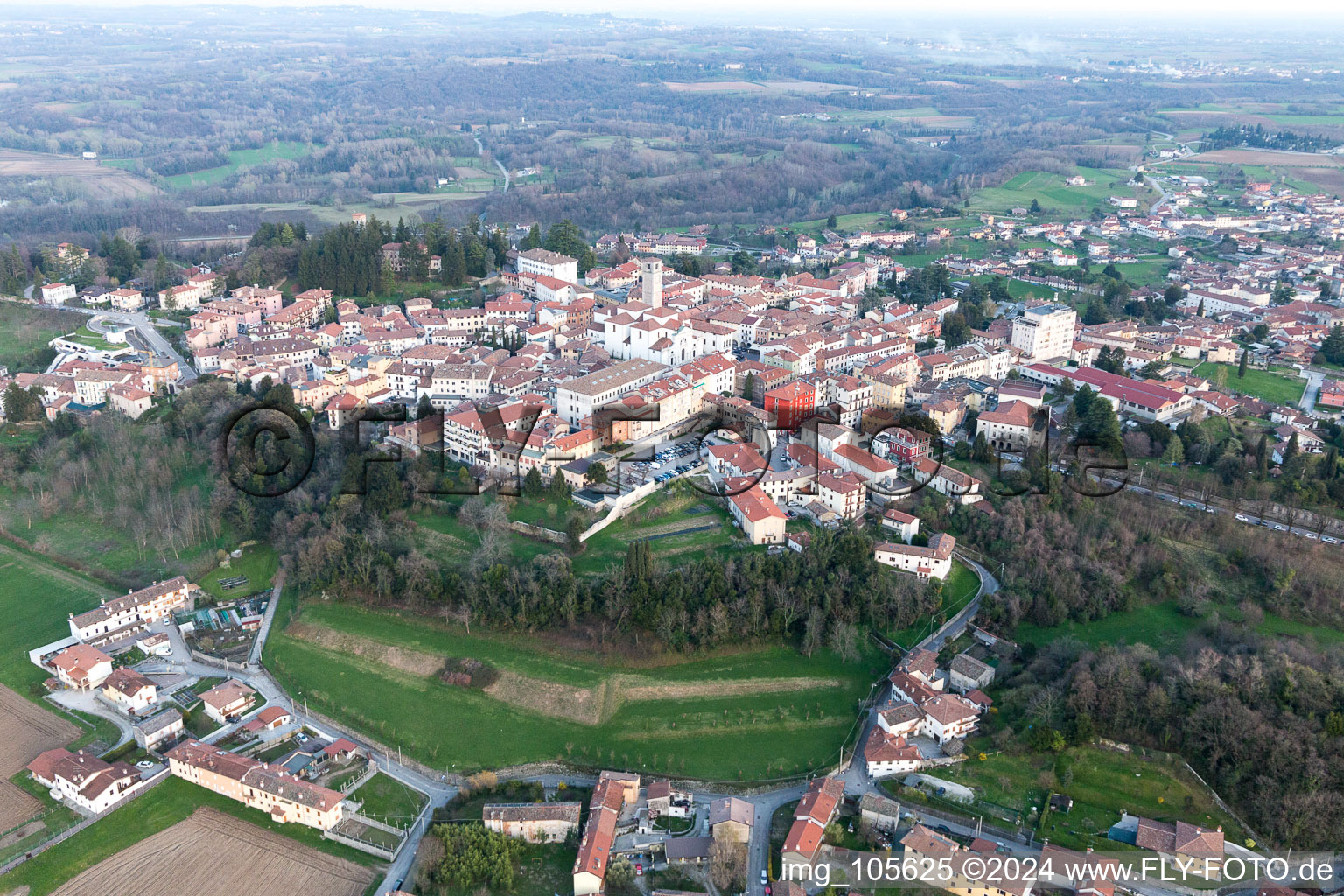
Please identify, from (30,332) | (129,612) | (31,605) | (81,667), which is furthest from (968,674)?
(30,332)

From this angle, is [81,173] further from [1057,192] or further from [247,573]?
[1057,192]

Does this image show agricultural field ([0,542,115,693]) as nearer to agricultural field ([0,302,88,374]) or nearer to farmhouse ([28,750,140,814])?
farmhouse ([28,750,140,814])

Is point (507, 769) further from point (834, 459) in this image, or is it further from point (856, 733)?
point (834, 459)

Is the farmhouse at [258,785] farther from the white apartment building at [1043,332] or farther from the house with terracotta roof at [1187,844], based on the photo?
the white apartment building at [1043,332]

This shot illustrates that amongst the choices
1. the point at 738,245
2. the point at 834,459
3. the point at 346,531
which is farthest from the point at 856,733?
the point at 738,245

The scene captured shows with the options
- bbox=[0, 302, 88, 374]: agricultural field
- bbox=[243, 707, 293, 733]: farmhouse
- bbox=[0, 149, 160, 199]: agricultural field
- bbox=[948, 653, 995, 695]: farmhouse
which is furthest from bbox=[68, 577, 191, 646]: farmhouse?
bbox=[0, 149, 160, 199]: agricultural field

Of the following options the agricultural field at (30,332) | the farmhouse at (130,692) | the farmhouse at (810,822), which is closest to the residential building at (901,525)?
the farmhouse at (810,822)
